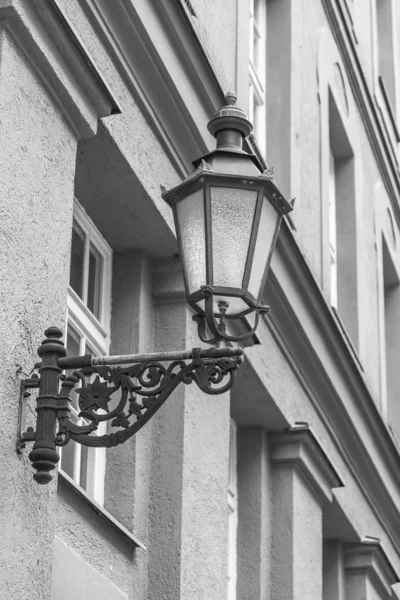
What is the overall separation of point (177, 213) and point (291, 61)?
6.95 metres

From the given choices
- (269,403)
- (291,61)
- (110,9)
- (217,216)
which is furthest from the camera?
(291,61)

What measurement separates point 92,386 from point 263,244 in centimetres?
95

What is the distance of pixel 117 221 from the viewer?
9.72 m

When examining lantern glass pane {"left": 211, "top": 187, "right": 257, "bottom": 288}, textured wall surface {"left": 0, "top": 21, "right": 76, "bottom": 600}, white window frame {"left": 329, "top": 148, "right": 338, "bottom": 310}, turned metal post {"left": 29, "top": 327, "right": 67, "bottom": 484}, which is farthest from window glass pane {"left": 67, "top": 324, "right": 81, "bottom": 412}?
white window frame {"left": 329, "top": 148, "right": 338, "bottom": 310}

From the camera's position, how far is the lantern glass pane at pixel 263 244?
6.88 meters

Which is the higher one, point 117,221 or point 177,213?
point 117,221

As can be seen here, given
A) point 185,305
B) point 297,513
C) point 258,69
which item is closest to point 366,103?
point 258,69

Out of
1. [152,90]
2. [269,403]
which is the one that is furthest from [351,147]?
[152,90]

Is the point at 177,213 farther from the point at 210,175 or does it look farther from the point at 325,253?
the point at 325,253

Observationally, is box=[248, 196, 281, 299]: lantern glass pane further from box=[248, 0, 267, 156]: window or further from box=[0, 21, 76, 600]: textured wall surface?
box=[248, 0, 267, 156]: window

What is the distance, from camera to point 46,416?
6742 millimetres

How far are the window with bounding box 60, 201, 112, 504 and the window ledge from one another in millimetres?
365

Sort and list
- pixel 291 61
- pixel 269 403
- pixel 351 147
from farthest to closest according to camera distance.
→ pixel 351 147, pixel 291 61, pixel 269 403

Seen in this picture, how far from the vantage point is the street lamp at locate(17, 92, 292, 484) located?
6738 mm
